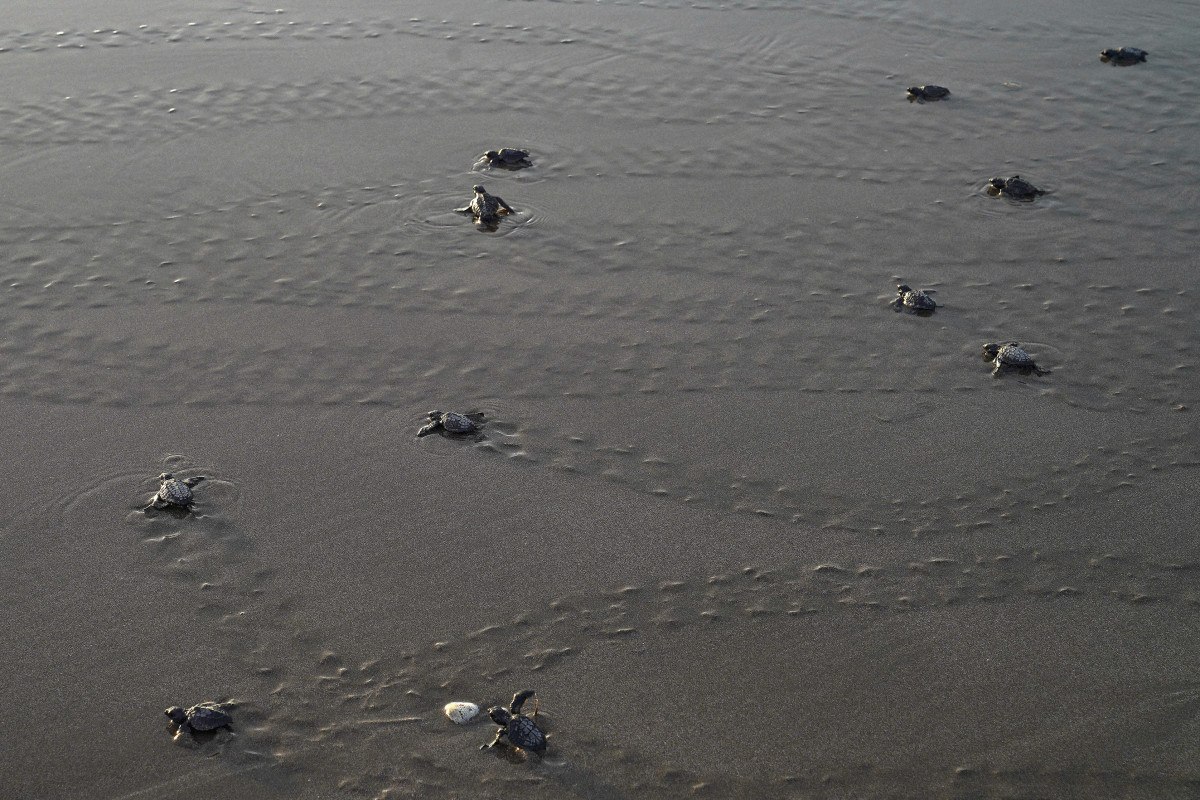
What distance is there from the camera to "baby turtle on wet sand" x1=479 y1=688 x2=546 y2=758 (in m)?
4.92

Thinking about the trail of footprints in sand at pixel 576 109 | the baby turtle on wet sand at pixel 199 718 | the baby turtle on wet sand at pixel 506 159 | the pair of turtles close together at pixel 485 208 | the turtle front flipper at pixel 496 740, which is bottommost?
the turtle front flipper at pixel 496 740

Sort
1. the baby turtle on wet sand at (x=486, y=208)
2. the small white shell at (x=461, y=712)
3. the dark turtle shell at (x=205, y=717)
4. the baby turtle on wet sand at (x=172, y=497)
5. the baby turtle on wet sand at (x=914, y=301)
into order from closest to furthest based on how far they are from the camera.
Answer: the dark turtle shell at (x=205, y=717)
the small white shell at (x=461, y=712)
the baby turtle on wet sand at (x=172, y=497)
the baby turtle on wet sand at (x=914, y=301)
the baby turtle on wet sand at (x=486, y=208)

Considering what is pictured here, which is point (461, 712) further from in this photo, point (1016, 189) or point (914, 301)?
point (1016, 189)

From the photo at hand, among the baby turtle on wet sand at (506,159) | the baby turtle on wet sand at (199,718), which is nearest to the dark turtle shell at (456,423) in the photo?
the baby turtle on wet sand at (199,718)

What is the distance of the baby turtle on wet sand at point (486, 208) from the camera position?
29.1ft

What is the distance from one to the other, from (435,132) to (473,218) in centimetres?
163

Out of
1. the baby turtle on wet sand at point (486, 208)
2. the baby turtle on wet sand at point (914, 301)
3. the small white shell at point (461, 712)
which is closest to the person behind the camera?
the small white shell at point (461, 712)

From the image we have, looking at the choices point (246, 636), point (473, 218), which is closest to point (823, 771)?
point (246, 636)

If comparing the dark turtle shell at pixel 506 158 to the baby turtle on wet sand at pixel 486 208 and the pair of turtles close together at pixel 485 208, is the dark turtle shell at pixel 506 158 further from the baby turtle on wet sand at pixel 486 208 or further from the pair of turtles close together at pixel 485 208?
the baby turtle on wet sand at pixel 486 208

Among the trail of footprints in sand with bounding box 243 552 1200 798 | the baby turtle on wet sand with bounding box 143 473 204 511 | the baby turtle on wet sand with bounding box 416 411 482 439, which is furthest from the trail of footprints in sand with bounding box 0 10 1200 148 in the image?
the baby turtle on wet sand with bounding box 143 473 204 511

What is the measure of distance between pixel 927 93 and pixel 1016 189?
1888 millimetres

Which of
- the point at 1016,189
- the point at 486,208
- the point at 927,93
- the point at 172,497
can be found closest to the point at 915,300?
the point at 1016,189

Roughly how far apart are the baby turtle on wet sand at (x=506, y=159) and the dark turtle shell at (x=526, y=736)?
18.8ft

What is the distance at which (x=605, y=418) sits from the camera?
7035mm
